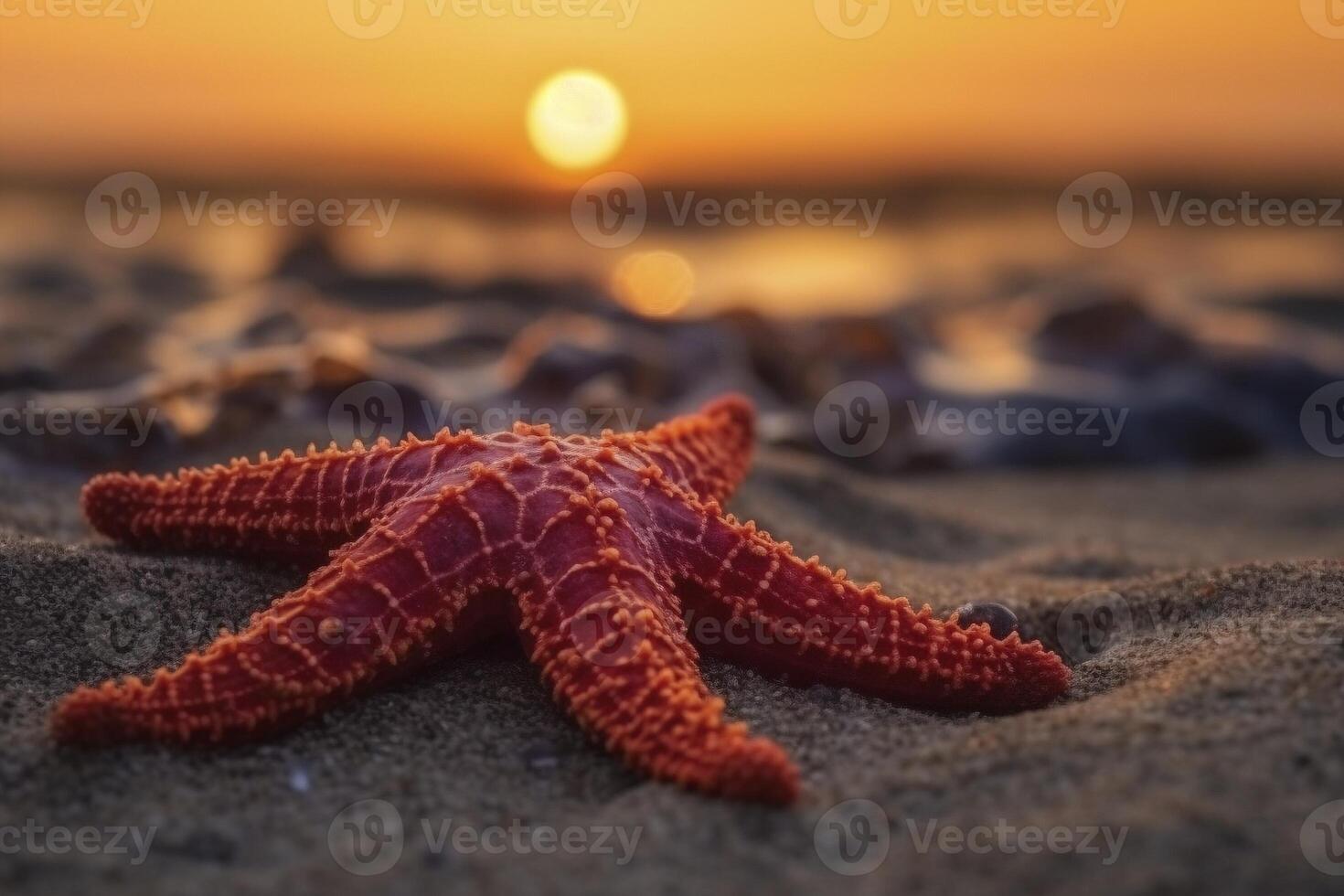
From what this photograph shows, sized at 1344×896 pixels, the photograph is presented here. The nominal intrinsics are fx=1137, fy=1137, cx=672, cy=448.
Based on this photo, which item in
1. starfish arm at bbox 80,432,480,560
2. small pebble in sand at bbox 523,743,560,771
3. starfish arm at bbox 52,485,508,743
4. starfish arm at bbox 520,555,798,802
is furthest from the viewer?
starfish arm at bbox 80,432,480,560

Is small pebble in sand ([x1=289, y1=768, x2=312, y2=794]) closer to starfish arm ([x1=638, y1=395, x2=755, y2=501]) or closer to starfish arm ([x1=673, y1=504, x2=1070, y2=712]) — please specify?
starfish arm ([x1=673, y1=504, x2=1070, y2=712])

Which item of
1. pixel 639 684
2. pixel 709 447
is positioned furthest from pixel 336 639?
pixel 709 447

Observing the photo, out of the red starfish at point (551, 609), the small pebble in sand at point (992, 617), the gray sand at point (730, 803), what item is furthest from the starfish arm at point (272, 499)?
the small pebble in sand at point (992, 617)

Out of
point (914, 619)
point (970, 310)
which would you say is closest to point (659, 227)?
point (970, 310)

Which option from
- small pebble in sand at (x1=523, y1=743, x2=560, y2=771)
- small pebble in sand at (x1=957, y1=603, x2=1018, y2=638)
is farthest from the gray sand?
small pebble in sand at (x1=957, y1=603, x2=1018, y2=638)

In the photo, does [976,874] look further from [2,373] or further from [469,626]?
[2,373]

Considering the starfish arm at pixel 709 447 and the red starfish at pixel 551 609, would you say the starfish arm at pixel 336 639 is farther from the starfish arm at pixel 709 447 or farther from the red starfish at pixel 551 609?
the starfish arm at pixel 709 447
